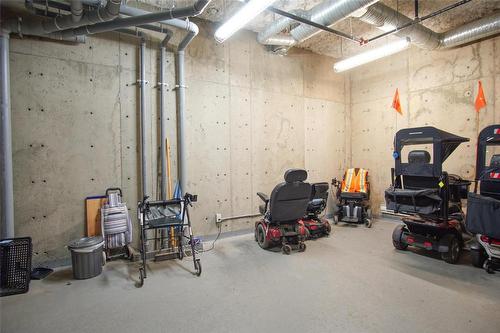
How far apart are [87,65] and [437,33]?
5304mm

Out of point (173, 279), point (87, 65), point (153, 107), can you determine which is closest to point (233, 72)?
point (153, 107)

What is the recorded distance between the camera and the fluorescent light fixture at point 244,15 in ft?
9.02

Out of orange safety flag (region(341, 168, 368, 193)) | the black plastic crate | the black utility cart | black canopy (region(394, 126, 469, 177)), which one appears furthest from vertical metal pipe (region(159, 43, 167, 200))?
orange safety flag (region(341, 168, 368, 193))

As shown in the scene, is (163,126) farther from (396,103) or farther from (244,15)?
(396,103)

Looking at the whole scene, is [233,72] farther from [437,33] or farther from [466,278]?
[466,278]

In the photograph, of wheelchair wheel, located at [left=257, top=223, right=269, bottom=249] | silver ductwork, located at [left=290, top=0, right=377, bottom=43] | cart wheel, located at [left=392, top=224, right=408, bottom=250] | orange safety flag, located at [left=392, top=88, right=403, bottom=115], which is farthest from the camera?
orange safety flag, located at [left=392, top=88, right=403, bottom=115]

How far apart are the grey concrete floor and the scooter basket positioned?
20.2 inches

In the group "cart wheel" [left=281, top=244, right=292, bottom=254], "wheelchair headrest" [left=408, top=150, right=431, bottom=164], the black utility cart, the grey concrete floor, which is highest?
"wheelchair headrest" [left=408, top=150, right=431, bottom=164]

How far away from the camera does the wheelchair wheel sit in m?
3.79

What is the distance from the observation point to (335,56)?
19.3 feet

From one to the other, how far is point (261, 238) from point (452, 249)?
2359mm

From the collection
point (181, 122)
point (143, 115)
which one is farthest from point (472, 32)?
point (143, 115)

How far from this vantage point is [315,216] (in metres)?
4.55

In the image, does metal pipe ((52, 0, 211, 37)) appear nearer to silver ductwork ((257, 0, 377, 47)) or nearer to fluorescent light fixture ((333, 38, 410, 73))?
silver ductwork ((257, 0, 377, 47))
